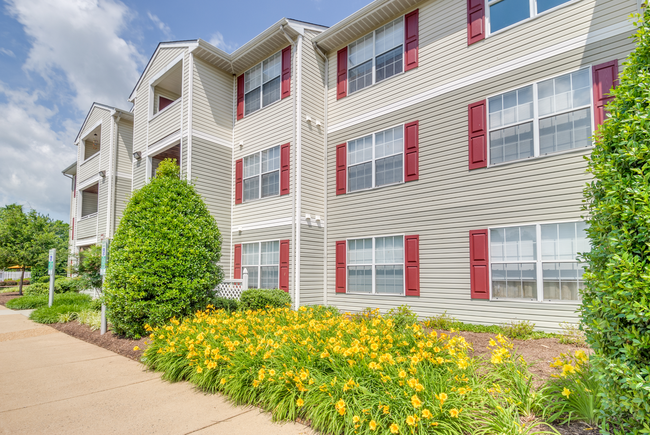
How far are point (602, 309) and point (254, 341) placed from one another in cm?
405

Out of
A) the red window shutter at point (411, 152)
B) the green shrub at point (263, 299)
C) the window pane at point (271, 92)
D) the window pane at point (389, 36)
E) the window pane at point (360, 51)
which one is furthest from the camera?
the window pane at point (271, 92)

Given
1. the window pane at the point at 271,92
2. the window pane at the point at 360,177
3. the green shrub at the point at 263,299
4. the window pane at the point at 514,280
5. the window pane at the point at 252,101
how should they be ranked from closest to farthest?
the window pane at the point at 514,280 → the green shrub at the point at 263,299 → the window pane at the point at 360,177 → the window pane at the point at 271,92 → the window pane at the point at 252,101

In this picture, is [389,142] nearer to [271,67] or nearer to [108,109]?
[271,67]

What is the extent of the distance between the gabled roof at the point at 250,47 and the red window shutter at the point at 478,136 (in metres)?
5.88

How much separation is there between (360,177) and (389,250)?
7.66 feet

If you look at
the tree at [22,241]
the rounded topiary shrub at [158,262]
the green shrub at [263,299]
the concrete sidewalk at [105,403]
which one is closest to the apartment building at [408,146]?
the green shrub at [263,299]

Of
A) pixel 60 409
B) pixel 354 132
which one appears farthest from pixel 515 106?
pixel 60 409

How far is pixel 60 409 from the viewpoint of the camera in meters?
4.50

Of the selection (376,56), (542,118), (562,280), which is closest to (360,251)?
(562,280)

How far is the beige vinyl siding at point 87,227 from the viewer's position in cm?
1839

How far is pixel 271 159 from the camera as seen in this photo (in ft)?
39.1

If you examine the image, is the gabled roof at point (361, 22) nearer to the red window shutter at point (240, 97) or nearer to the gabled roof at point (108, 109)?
the red window shutter at point (240, 97)

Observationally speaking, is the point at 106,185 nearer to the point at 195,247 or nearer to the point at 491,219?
the point at 195,247

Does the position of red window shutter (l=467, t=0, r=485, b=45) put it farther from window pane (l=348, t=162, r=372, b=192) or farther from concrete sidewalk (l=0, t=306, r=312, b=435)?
concrete sidewalk (l=0, t=306, r=312, b=435)
